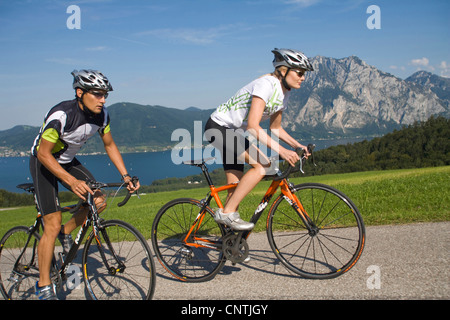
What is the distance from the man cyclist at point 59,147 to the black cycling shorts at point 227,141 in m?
1.08

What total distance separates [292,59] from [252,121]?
832mm

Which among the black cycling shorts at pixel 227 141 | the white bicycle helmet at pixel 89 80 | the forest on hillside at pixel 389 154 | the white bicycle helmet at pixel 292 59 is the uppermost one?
the white bicycle helmet at pixel 292 59

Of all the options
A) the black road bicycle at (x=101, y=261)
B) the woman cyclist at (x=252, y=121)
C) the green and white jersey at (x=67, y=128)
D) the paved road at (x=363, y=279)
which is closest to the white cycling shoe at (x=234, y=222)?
the woman cyclist at (x=252, y=121)

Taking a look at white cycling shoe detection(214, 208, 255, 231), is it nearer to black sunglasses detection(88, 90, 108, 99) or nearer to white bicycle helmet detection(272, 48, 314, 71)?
white bicycle helmet detection(272, 48, 314, 71)

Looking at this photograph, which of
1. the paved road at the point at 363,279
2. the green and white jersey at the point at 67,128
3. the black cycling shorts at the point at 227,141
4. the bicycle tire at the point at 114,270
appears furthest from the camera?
the black cycling shorts at the point at 227,141

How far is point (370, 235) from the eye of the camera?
527 centimetres

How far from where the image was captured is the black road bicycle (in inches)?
146

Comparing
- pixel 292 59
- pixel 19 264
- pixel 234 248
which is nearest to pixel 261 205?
pixel 234 248

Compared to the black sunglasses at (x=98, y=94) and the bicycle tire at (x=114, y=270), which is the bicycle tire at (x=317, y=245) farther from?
the black sunglasses at (x=98, y=94)

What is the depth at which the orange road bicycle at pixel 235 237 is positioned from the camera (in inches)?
163

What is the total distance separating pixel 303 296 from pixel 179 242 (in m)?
1.95

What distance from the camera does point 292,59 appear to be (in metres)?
3.97

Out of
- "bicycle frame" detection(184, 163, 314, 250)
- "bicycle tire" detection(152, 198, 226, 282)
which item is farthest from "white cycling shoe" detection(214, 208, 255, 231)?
"bicycle tire" detection(152, 198, 226, 282)
